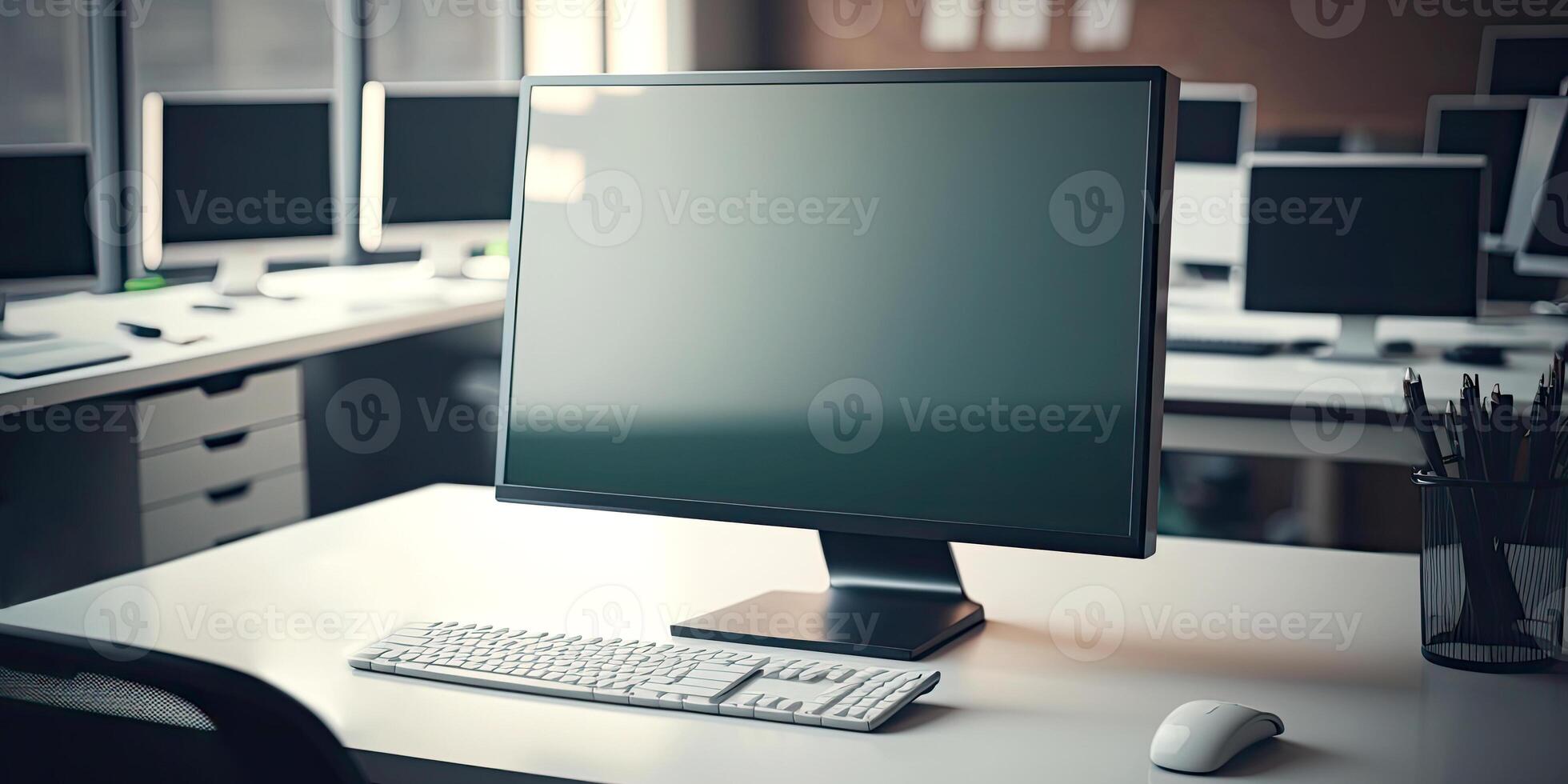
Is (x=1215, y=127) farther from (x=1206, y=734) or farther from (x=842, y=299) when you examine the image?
(x=1206, y=734)

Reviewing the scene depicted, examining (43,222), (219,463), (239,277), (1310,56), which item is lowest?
(219,463)

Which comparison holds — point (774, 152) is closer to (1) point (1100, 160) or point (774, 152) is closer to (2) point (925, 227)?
(2) point (925, 227)

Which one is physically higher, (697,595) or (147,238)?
(147,238)

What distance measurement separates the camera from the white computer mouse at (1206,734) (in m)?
0.95

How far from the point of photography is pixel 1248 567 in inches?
57.6

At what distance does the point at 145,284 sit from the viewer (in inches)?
147

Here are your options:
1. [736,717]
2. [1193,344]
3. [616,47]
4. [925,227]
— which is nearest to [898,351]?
[925,227]

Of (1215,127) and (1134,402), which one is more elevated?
(1215,127)

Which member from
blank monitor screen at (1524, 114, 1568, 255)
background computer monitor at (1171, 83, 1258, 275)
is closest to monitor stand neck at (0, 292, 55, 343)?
background computer monitor at (1171, 83, 1258, 275)

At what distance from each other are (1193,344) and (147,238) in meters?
2.39

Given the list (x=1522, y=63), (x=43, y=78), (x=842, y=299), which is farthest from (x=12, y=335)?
(x=1522, y=63)

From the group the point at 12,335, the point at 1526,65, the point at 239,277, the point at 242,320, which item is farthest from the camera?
the point at 1526,65

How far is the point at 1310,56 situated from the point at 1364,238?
10.4ft

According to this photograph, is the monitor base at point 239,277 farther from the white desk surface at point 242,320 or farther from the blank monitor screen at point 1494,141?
the blank monitor screen at point 1494,141
